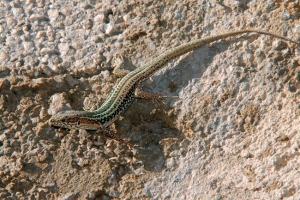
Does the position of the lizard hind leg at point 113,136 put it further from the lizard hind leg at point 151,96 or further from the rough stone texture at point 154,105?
the lizard hind leg at point 151,96

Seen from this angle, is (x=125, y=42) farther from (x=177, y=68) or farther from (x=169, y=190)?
(x=169, y=190)

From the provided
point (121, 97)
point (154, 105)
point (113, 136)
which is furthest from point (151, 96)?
point (113, 136)

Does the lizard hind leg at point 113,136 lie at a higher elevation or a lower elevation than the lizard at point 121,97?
lower

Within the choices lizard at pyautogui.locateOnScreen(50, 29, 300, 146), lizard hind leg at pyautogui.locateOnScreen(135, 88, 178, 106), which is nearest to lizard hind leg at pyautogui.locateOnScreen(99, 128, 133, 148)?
lizard at pyautogui.locateOnScreen(50, 29, 300, 146)

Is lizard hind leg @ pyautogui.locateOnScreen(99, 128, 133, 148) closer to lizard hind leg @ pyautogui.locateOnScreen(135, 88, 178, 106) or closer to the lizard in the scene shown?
the lizard

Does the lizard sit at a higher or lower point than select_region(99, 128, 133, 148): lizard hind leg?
higher

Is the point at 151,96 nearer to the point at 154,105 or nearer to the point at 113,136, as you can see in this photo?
the point at 154,105

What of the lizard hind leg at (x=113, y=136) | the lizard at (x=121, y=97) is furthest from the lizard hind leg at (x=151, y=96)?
the lizard hind leg at (x=113, y=136)
